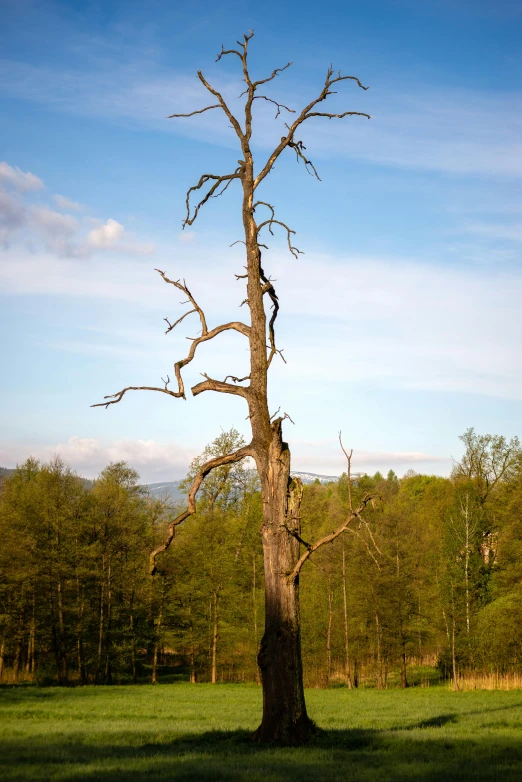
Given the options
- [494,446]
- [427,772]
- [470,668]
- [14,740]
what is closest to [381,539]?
[470,668]

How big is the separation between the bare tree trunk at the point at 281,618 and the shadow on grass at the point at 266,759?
0.48 meters

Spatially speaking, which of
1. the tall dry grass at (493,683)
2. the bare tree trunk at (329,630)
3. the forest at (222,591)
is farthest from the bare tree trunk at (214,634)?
the tall dry grass at (493,683)

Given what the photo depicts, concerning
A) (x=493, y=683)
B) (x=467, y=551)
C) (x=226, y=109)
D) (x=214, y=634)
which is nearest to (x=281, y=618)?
(x=226, y=109)

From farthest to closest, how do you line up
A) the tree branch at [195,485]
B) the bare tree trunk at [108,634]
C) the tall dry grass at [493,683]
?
the bare tree trunk at [108,634], the tall dry grass at [493,683], the tree branch at [195,485]

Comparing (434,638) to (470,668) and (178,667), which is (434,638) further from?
(178,667)

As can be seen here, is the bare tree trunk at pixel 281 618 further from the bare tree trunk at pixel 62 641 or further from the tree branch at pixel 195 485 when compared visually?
the bare tree trunk at pixel 62 641

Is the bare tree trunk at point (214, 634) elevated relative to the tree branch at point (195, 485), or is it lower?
lower

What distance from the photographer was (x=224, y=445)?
65.7 metres

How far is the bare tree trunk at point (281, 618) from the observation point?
1263 centimetres

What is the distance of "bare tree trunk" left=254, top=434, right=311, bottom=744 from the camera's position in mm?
12633

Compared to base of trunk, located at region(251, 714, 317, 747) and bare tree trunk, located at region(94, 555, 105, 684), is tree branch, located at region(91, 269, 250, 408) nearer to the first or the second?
base of trunk, located at region(251, 714, 317, 747)

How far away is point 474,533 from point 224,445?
24.9m

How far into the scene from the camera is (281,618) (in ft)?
42.1

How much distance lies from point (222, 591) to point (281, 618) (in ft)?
125
